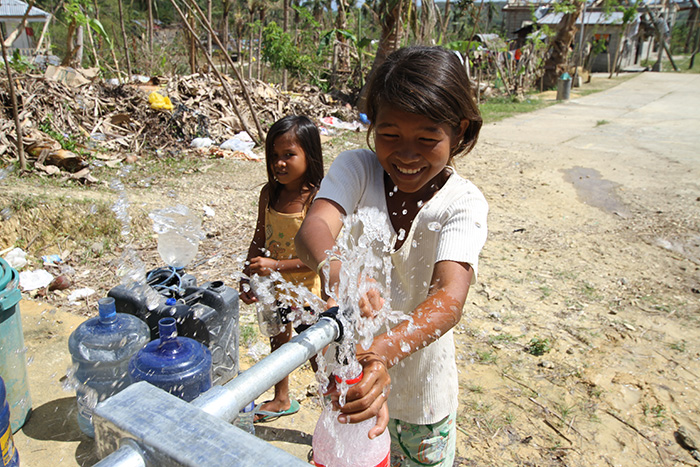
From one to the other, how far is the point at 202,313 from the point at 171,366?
1.53 feet

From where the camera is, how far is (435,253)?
1381mm

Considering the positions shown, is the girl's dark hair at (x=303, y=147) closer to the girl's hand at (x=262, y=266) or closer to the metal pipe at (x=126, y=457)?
the girl's hand at (x=262, y=266)

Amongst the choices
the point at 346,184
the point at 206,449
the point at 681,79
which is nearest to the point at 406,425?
the point at 346,184

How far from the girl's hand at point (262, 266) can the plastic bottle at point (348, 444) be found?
1118 mm

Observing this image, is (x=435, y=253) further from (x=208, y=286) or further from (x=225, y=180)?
(x=225, y=180)

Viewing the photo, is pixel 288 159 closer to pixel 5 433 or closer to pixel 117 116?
pixel 5 433

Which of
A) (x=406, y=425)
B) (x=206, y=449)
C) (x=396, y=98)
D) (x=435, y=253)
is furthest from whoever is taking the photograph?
(x=406, y=425)

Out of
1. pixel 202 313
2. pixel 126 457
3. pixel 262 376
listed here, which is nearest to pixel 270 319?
pixel 202 313

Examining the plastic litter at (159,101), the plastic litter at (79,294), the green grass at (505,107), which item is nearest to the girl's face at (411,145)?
the plastic litter at (79,294)

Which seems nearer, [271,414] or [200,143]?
[271,414]

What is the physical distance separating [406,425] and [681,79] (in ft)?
75.1

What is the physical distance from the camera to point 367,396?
0.87m

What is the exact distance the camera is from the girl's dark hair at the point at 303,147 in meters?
2.42

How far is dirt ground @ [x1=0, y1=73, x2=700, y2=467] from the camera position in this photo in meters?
2.38
